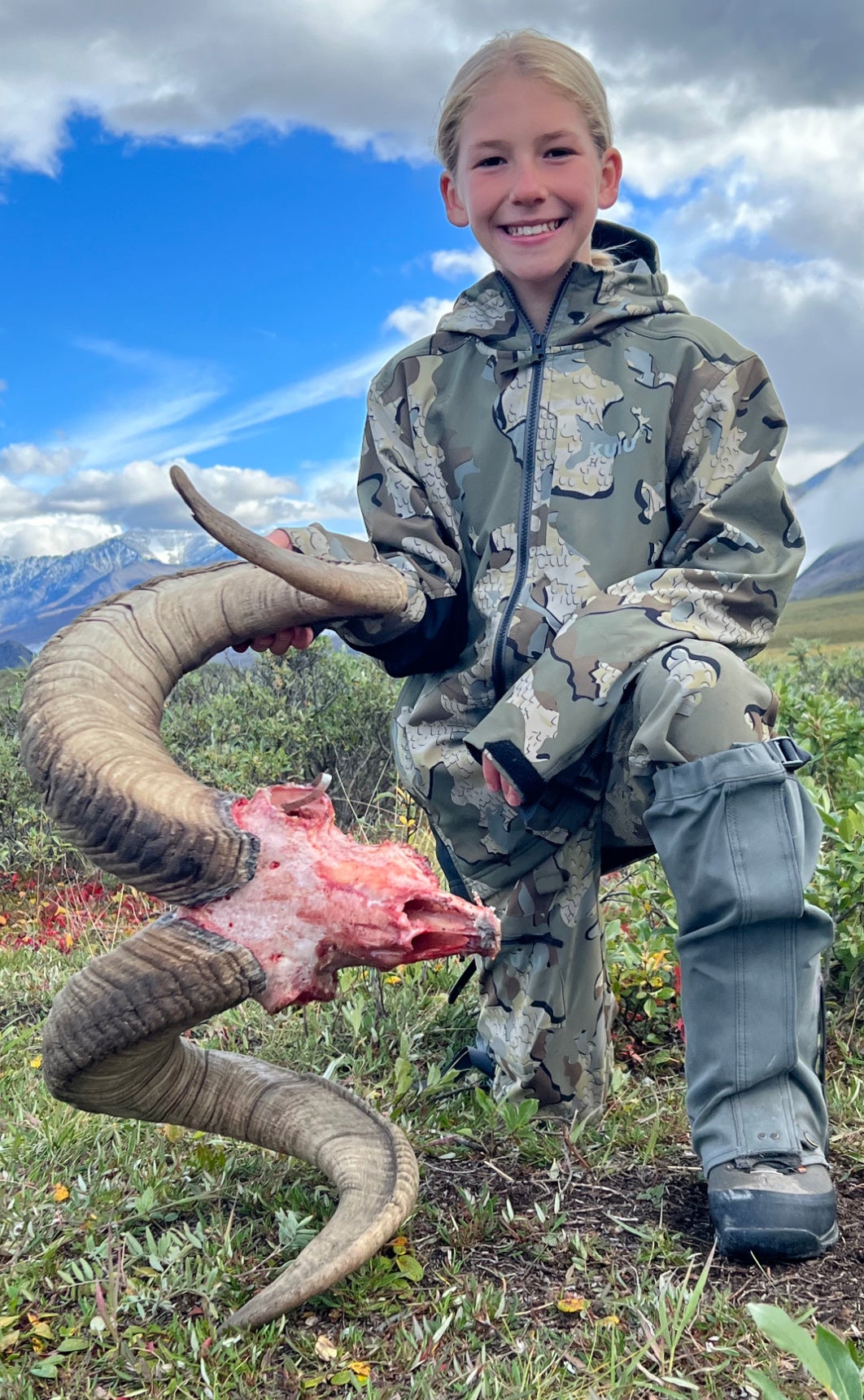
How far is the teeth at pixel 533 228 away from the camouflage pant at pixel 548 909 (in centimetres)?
144

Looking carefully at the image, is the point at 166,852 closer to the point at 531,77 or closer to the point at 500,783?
the point at 500,783

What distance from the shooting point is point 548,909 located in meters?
3.31

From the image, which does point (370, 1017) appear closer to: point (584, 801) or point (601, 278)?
point (584, 801)

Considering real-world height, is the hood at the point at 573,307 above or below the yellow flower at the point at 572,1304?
above

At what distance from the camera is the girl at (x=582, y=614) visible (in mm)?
2496

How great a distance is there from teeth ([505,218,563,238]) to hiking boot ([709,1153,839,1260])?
2409 millimetres

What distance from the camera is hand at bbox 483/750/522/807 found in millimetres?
2773

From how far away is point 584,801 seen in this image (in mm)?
3186

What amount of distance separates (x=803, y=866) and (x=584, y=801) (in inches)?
31.8

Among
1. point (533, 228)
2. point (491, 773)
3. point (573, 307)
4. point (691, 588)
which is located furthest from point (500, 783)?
point (533, 228)

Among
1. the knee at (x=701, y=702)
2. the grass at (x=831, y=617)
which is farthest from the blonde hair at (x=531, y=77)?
the grass at (x=831, y=617)

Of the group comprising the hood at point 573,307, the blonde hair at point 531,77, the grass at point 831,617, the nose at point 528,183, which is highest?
the blonde hair at point 531,77

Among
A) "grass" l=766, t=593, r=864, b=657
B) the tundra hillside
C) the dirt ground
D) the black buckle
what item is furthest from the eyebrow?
"grass" l=766, t=593, r=864, b=657

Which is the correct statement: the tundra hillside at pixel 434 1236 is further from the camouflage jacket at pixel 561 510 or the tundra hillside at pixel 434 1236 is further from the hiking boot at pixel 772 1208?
the camouflage jacket at pixel 561 510
